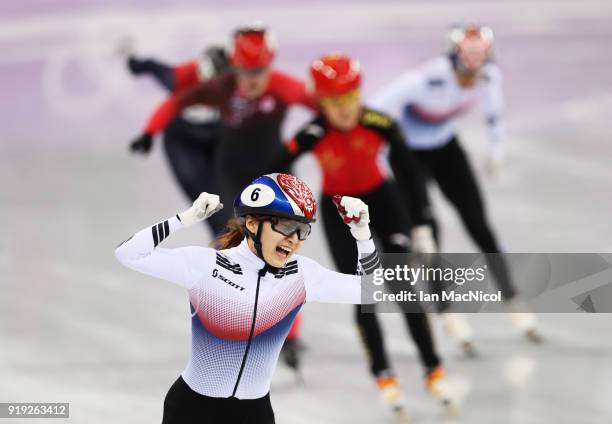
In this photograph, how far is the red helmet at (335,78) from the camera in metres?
5.78

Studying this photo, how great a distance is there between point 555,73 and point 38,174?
15.1 feet

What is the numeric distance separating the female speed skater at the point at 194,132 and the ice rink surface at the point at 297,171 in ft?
2.59

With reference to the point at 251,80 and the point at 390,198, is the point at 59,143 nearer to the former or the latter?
the point at 251,80

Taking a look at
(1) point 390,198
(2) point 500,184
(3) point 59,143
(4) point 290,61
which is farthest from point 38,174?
(1) point 390,198

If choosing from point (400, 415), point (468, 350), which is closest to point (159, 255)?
point (400, 415)

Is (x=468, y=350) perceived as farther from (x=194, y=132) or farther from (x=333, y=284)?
(x=333, y=284)

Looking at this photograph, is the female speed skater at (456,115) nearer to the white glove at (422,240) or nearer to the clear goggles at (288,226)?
the white glove at (422,240)

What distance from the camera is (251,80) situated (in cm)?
699

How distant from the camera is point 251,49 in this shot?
6828 millimetres

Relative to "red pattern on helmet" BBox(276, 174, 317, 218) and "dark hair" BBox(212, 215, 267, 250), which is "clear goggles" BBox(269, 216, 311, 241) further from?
"dark hair" BBox(212, 215, 267, 250)

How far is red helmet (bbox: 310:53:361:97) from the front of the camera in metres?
5.78

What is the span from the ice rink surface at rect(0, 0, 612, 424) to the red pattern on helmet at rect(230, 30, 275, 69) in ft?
5.28

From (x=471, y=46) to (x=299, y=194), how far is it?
11.7 feet

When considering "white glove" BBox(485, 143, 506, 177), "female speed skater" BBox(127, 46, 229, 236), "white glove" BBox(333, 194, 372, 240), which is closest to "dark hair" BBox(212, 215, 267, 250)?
"white glove" BBox(333, 194, 372, 240)
